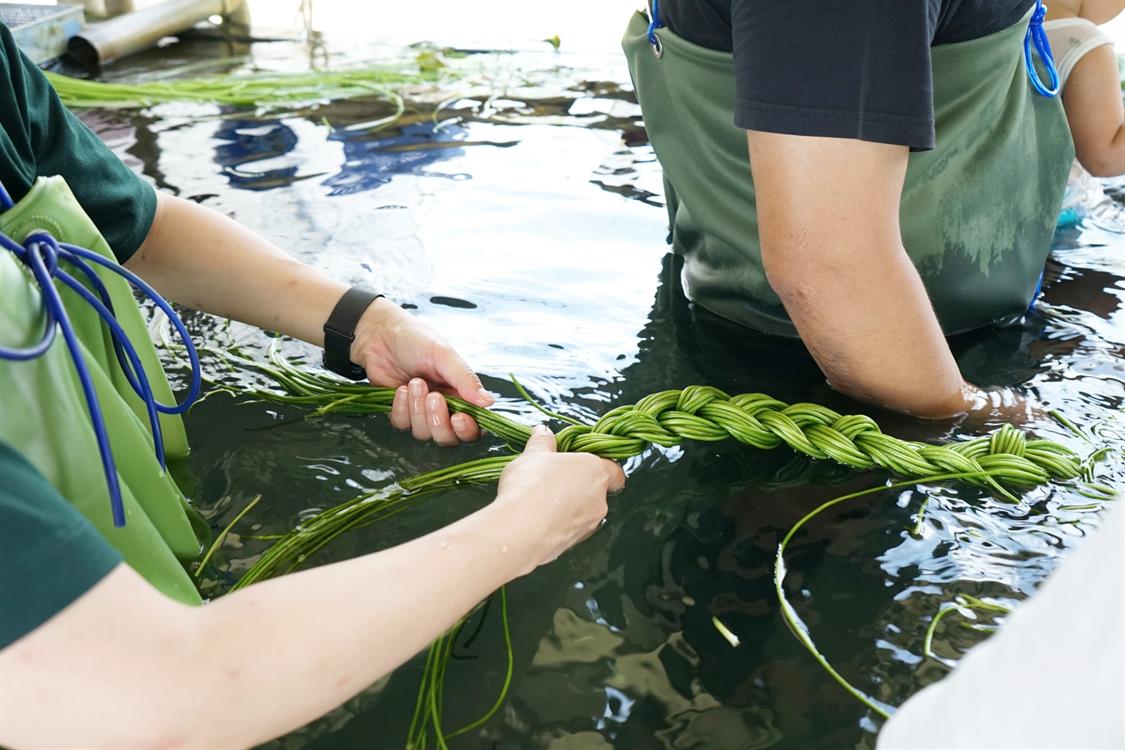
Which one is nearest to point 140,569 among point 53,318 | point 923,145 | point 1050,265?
point 53,318

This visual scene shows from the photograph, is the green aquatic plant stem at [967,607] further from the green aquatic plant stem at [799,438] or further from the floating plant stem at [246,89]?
the floating plant stem at [246,89]

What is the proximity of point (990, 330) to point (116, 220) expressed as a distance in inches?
52.3

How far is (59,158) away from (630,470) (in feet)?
2.59

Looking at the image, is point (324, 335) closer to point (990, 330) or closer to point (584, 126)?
point (990, 330)

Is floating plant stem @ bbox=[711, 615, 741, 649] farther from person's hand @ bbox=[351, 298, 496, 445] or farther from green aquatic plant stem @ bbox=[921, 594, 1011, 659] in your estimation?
person's hand @ bbox=[351, 298, 496, 445]

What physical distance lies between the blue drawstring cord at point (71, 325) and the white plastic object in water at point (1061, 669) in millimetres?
661

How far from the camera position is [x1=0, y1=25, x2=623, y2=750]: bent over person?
2.19 ft

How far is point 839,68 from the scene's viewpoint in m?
1.15

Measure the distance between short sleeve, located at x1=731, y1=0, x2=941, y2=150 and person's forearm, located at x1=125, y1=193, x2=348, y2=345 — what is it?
64cm

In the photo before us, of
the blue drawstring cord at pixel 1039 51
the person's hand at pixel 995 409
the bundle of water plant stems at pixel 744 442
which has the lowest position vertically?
the person's hand at pixel 995 409

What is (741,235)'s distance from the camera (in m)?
1.66

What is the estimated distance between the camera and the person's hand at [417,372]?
1.37 metres

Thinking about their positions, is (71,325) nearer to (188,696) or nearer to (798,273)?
(188,696)

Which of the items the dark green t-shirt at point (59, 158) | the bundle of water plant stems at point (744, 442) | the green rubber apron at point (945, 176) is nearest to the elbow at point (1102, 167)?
the green rubber apron at point (945, 176)
